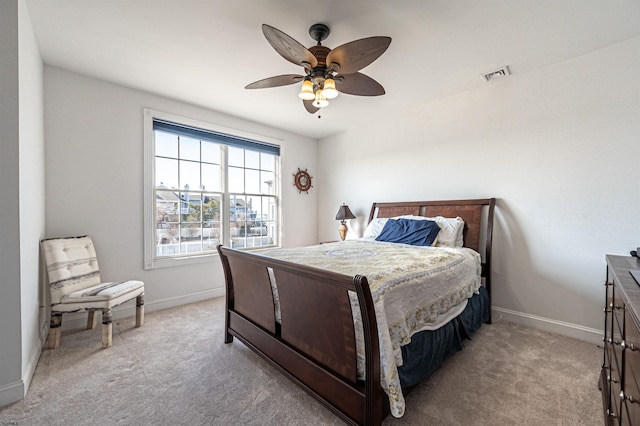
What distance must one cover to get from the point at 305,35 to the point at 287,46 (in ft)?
1.95

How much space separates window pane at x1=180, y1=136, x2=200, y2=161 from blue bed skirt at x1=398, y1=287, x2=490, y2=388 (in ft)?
11.1

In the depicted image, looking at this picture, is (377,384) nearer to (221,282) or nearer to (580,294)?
(580,294)

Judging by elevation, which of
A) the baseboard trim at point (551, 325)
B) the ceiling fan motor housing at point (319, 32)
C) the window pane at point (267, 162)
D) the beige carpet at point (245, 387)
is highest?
the ceiling fan motor housing at point (319, 32)

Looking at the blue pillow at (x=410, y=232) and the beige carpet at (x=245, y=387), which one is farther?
the blue pillow at (x=410, y=232)

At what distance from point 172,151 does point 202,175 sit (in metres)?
0.46

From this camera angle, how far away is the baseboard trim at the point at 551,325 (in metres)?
2.43

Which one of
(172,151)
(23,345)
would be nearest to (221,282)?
(172,151)

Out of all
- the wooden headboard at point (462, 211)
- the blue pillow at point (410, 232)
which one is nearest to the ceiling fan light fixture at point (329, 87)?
the blue pillow at point (410, 232)

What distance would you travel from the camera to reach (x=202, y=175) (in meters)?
3.71

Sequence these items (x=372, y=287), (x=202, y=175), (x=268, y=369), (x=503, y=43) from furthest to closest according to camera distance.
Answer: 1. (x=202, y=175)
2. (x=503, y=43)
3. (x=268, y=369)
4. (x=372, y=287)

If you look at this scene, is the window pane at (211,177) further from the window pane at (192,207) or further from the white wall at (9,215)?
the white wall at (9,215)

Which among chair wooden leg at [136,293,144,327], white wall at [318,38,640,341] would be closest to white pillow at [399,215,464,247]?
white wall at [318,38,640,341]

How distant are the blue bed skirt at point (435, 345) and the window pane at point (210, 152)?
3.38m

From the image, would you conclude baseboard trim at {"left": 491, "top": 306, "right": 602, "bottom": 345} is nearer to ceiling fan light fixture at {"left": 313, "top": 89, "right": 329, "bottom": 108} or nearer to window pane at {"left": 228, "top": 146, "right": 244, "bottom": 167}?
ceiling fan light fixture at {"left": 313, "top": 89, "right": 329, "bottom": 108}
